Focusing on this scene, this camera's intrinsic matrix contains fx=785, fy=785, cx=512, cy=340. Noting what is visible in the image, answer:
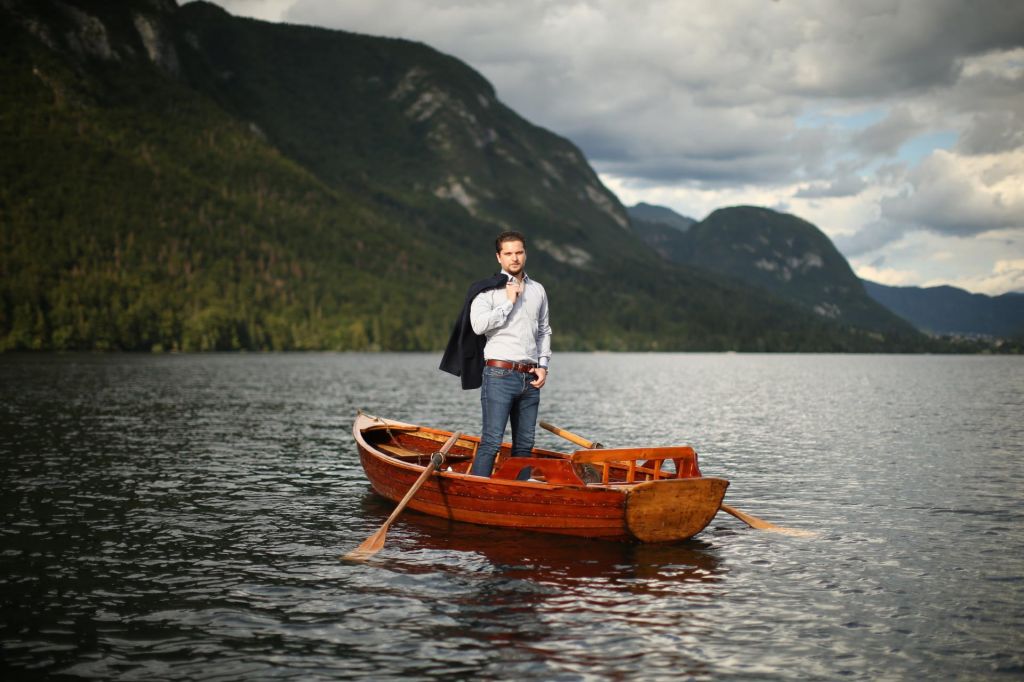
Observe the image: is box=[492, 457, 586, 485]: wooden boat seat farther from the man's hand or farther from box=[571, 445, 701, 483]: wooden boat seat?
the man's hand

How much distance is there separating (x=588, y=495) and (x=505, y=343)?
116 inches

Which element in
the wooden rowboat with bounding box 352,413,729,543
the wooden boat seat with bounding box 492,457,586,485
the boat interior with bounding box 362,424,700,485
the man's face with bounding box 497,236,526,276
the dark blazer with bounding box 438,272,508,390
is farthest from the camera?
the wooden boat seat with bounding box 492,457,586,485

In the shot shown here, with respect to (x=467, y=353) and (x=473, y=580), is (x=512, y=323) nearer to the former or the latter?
(x=467, y=353)

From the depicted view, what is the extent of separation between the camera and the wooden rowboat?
13.2m

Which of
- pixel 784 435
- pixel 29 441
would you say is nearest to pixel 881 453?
pixel 784 435

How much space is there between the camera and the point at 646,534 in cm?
1345

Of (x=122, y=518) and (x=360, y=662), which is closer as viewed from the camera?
(x=360, y=662)

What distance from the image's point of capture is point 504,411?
44.5 feet

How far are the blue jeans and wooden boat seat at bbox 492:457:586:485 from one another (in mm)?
294

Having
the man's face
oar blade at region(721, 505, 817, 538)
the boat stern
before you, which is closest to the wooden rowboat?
the boat stern

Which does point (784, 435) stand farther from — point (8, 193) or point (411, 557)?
point (8, 193)

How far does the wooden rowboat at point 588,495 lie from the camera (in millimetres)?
13196

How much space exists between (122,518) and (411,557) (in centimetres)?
686

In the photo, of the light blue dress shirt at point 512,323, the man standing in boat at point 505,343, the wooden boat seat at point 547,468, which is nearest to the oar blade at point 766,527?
the wooden boat seat at point 547,468
